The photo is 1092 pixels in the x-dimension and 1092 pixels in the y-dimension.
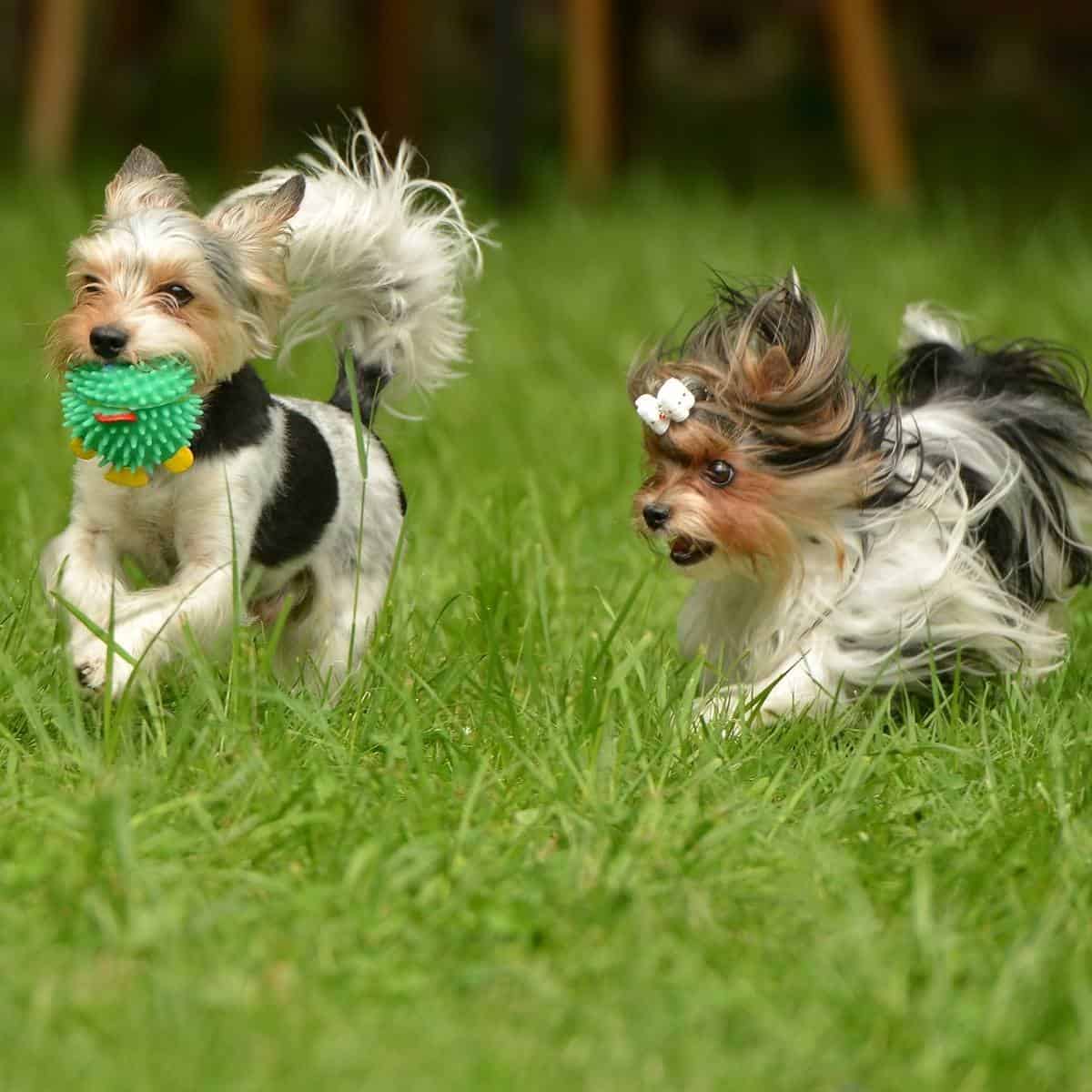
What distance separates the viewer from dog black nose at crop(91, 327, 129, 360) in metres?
3.02

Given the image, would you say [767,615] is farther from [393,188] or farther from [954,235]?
[954,235]

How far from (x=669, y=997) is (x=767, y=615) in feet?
4.19

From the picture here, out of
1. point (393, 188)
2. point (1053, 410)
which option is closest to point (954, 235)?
point (1053, 410)

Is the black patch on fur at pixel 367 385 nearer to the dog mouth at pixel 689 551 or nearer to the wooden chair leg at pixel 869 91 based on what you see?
the dog mouth at pixel 689 551

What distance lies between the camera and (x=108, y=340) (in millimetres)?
3025

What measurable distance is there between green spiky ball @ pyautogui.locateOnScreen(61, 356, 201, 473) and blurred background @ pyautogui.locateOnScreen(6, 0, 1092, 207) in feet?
11.5

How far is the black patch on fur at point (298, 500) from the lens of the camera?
10.9ft

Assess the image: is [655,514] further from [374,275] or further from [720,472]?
[374,275]

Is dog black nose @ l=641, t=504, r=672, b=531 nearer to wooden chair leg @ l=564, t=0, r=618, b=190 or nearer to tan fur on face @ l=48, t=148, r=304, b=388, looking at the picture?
tan fur on face @ l=48, t=148, r=304, b=388

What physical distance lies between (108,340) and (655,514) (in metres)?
1.00

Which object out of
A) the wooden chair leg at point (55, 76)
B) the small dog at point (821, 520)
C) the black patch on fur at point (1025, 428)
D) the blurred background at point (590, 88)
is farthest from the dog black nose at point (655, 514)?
the wooden chair leg at point (55, 76)

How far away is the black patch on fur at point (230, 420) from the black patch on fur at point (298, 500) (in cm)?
10

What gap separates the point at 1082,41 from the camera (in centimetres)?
1484

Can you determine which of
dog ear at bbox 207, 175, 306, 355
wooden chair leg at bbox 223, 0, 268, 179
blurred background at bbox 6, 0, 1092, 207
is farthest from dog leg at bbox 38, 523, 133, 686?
wooden chair leg at bbox 223, 0, 268, 179
